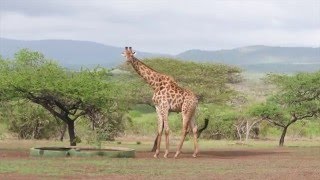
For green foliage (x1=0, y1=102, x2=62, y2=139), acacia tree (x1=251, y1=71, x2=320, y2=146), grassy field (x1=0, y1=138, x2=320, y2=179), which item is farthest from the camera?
green foliage (x1=0, y1=102, x2=62, y2=139)

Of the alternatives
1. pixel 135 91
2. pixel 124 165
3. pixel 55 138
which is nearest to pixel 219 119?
pixel 55 138

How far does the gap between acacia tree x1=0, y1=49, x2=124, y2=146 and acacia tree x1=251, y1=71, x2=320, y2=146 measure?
12.3m

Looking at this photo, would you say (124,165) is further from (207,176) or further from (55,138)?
(55,138)

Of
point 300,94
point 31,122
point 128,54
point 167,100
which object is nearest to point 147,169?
point 167,100

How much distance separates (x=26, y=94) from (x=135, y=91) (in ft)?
21.1

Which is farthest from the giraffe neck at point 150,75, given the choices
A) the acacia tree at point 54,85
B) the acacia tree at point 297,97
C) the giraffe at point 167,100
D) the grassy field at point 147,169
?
the acacia tree at point 297,97

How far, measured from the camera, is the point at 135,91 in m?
34.7

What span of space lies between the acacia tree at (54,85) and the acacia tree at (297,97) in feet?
40.5

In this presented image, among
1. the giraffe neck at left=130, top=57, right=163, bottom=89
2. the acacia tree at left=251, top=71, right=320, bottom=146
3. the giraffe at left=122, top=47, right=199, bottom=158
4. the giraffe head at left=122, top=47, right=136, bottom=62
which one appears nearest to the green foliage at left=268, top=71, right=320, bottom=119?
the acacia tree at left=251, top=71, right=320, bottom=146

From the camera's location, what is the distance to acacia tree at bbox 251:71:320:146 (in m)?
39.6

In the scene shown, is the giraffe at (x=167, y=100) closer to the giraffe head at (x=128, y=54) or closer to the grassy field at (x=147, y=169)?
the giraffe head at (x=128, y=54)

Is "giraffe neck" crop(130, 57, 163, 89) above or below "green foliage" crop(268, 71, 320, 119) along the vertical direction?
above

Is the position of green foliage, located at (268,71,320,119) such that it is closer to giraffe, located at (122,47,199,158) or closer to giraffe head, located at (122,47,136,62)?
giraffe, located at (122,47,199,158)

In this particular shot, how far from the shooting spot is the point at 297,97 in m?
40.5
